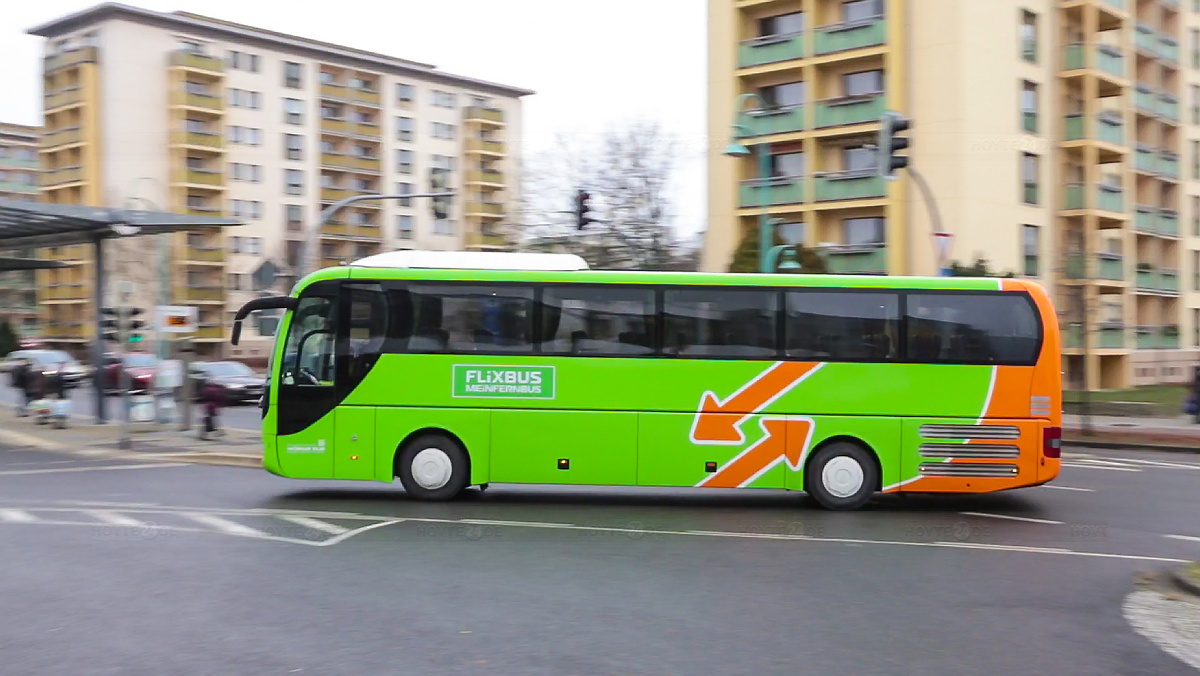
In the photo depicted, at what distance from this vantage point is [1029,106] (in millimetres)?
44062

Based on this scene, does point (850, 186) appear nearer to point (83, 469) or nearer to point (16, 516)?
point (83, 469)

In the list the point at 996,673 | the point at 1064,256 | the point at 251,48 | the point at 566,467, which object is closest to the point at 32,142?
the point at 251,48

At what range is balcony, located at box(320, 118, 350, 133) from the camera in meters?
79.1

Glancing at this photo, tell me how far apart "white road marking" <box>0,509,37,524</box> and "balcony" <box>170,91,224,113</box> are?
205 feet

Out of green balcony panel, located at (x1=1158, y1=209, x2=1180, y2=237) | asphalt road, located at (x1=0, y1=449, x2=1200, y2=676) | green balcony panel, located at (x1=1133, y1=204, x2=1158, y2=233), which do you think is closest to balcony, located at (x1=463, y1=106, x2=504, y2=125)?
green balcony panel, located at (x1=1133, y1=204, x2=1158, y2=233)

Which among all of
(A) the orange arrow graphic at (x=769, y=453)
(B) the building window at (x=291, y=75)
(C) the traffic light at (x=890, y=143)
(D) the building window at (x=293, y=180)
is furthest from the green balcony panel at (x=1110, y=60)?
(B) the building window at (x=291, y=75)

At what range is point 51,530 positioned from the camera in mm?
12258

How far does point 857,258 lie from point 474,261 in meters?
29.2

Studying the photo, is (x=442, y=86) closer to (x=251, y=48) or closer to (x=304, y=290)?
(x=251, y=48)

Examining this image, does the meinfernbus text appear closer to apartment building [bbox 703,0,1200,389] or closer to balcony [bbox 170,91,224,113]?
apartment building [bbox 703,0,1200,389]

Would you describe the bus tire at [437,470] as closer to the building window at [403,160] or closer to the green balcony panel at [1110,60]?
the green balcony panel at [1110,60]

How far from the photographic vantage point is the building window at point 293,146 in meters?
77.2

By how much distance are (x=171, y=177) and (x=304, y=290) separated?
62288 mm

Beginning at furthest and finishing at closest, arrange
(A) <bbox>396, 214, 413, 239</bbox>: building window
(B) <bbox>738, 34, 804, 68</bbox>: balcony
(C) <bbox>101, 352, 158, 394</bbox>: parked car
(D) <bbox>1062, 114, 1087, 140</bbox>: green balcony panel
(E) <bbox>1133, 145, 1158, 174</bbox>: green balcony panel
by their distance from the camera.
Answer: (A) <bbox>396, 214, 413, 239</bbox>: building window
(E) <bbox>1133, 145, 1158, 174</bbox>: green balcony panel
(D) <bbox>1062, 114, 1087, 140</bbox>: green balcony panel
(B) <bbox>738, 34, 804, 68</bbox>: balcony
(C) <bbox>101, 352, 158, 394</bbox>: parked car
